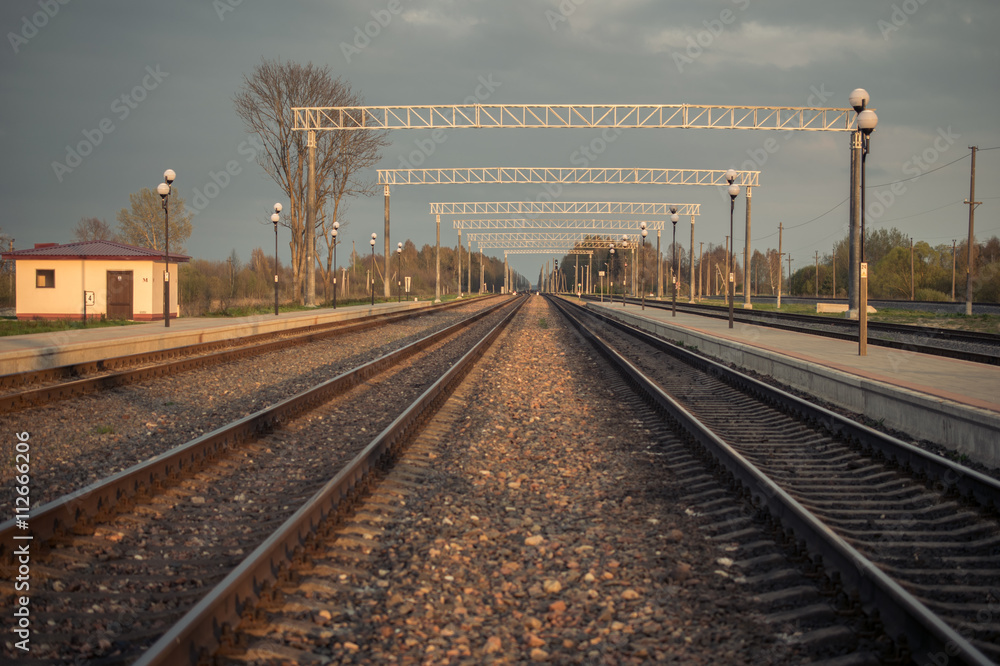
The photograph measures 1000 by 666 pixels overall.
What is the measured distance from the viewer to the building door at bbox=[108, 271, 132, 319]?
90.5ft

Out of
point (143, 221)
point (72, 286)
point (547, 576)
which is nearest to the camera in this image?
point (547, 576)

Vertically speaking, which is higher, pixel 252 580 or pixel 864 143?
pixel 864 143

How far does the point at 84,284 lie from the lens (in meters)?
27.5

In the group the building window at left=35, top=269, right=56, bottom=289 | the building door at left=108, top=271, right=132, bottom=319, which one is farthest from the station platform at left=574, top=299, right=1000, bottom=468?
the building window at left=35, top=269, right=56, bottom=289

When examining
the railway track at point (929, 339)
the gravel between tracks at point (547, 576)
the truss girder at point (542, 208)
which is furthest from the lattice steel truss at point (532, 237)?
the gravel between tracks at point (547, 576)

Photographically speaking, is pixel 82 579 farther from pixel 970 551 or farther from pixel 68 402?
pixel 68 402

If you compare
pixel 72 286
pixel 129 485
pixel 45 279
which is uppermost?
pixel 45 279

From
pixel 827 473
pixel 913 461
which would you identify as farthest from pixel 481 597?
pixel 913 461

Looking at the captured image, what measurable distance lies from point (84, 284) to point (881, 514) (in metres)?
29.8

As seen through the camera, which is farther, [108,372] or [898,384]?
[108,372]

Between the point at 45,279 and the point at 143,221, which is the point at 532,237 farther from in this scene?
the point at 45,279

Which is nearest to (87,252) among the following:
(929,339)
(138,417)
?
(138,417)

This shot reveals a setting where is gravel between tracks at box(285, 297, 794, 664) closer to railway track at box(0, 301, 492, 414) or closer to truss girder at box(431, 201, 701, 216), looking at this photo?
railway track at box(0, 301, 492, 414)

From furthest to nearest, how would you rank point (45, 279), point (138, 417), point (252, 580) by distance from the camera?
point (45, 279) < point (138, 417) < point (252, 580)
